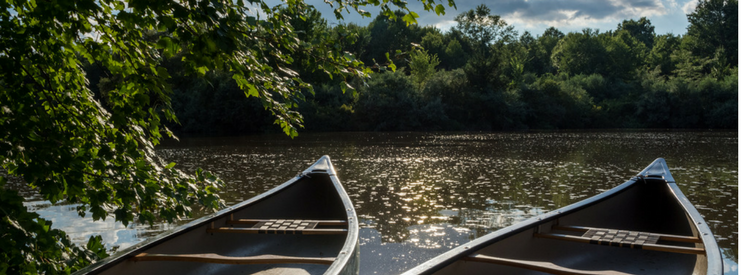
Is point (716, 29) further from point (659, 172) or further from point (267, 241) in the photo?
point (267, 241)

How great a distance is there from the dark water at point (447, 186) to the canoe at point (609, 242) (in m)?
1.05

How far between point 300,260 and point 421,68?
43.5m

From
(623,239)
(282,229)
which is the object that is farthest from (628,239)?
(282,229)

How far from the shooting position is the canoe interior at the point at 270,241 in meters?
3.52

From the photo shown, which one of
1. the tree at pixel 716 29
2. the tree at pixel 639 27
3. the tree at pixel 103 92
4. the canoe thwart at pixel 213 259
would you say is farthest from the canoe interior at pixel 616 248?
the tree at pixel 639 27

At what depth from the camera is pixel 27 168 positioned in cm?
252

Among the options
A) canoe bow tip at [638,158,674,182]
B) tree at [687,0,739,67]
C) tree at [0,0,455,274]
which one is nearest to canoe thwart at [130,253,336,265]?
tree at [0,0,455,274]

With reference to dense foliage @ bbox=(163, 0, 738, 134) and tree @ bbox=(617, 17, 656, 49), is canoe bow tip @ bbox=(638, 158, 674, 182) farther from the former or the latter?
tree @ bbox=(617, 17, 656, 49)

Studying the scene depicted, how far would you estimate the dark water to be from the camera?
258 inches

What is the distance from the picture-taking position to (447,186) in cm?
1084

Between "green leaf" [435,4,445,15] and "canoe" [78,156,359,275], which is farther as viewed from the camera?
"canoe" [78,156,359,275]

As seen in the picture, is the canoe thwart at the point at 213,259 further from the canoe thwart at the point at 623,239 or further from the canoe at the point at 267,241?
the canoe thwart at the point at 623,239

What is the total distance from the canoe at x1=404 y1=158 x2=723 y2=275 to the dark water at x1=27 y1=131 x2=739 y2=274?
1.05 metres

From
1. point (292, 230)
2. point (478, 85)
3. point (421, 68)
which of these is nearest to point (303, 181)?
point (292, 230)
